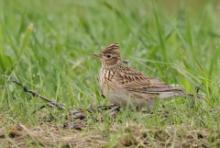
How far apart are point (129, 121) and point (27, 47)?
3.69 m

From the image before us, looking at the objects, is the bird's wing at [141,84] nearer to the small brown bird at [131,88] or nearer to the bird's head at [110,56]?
the small brown bird at [131,88]

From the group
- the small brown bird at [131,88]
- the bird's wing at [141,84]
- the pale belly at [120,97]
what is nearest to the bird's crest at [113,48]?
the small brown bird at [131,88]

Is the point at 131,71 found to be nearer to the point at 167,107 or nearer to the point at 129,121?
the point at 167,107

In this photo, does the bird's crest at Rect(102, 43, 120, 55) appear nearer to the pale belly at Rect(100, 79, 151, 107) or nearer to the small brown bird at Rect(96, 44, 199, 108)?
the small brown bird at Rect(96, 44, 199, 108)

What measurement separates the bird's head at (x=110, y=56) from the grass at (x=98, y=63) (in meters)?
0.36

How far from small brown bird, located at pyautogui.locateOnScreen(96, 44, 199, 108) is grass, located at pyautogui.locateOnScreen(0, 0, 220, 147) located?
18cm

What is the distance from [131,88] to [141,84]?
0.11 meters

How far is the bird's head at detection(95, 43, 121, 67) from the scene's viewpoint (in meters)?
9.08

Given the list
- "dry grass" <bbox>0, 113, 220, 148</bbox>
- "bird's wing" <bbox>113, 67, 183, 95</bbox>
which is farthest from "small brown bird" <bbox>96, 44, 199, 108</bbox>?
"dry grass" <bbox>0, 113, 220, 148</bbox>

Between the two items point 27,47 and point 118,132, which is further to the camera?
point 27,47

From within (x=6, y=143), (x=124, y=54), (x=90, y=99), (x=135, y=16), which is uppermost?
(x=135, y=16)

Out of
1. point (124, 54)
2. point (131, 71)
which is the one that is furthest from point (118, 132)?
point (124, 54)

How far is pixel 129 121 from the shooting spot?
7555 millimetres

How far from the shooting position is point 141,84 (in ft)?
28.6
